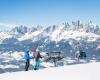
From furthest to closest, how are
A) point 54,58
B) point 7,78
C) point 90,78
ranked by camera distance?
point 54,58 → point 7,78 → point 90,78

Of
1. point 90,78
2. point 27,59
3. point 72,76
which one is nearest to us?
point 90,78

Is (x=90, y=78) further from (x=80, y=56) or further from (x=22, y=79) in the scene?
(x=80, y=56)

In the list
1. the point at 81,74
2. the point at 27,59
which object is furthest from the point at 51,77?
the point at 27,59

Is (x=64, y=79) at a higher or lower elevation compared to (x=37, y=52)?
lower

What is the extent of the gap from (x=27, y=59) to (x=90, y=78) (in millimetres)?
14388

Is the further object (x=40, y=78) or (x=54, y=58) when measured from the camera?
(x=54, y=58)

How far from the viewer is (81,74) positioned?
25.4m

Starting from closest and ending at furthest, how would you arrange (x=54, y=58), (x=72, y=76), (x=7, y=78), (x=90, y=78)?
1. (x=90, y=78)
2. (x=72, y=76)
3. (x=7, y=78)
4. (x=54, y=58)

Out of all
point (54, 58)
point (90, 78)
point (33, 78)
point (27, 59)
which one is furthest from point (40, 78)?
point (54, 58)

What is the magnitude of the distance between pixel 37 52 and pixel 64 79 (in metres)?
13.8

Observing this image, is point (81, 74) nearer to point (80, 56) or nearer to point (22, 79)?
point (22, 79)

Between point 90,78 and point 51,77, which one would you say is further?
point 51,77

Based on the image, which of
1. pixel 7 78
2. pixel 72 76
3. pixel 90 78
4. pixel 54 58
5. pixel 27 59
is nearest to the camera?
pixel 90 78

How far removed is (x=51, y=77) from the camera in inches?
984
